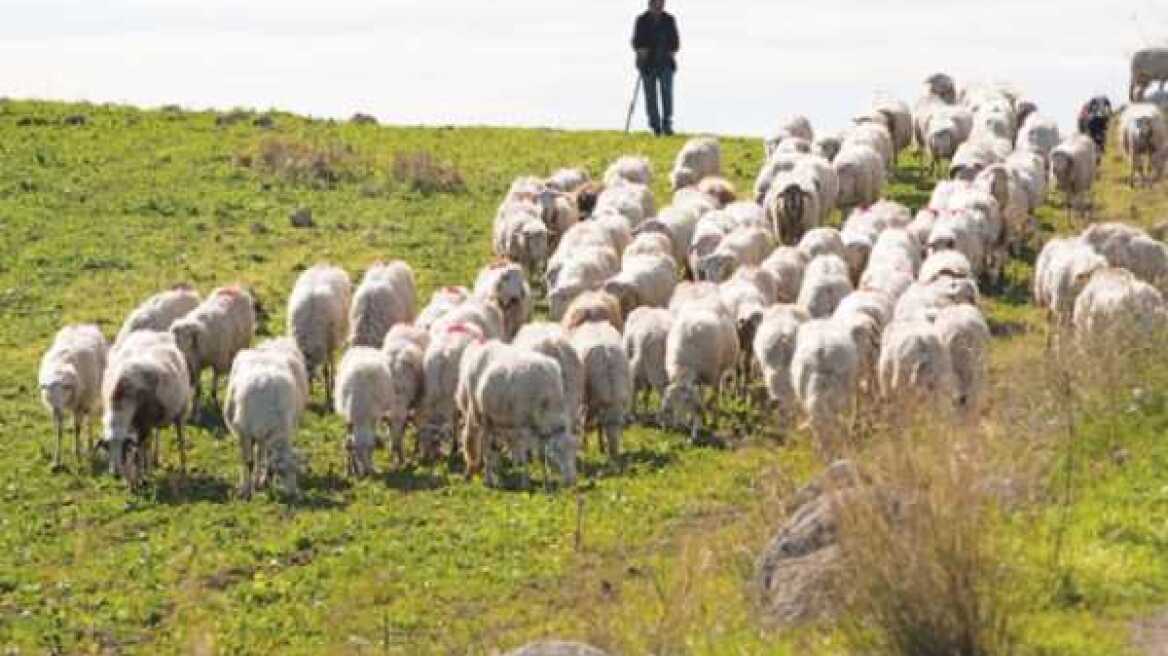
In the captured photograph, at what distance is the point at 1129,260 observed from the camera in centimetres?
2244

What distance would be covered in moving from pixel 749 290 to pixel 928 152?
12.9m

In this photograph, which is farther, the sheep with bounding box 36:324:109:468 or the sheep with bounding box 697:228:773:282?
the sheep with bounding box 697:228:773:282

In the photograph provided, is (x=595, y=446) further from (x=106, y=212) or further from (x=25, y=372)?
(x=106, y=212)

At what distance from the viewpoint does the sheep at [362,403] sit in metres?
18.1

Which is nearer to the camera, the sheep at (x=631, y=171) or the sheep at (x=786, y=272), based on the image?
the sheep at (x=786, y=272)

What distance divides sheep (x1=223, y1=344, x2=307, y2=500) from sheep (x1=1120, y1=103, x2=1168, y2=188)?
17279mm

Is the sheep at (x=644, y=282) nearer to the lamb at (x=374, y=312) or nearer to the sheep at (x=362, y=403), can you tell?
the lamb at (x=374, y=312)

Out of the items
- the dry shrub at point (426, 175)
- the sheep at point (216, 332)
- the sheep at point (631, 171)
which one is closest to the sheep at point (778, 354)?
the sheep at point (216, 332)

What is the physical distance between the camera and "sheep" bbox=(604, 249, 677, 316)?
72.8ft

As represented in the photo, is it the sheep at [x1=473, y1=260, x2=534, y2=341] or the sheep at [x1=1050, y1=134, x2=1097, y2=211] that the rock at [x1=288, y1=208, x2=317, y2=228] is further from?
the sheep at [x1=1050, y1=134, x2=1097, y2=211]

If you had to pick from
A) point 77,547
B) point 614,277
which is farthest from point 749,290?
point 77,547

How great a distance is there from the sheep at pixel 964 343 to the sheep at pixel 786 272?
3854mm

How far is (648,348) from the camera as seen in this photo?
19875mm

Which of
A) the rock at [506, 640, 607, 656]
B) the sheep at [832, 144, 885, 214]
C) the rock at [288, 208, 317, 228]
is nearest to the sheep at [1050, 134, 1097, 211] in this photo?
the sheep at [832, 144, 885, 214]
